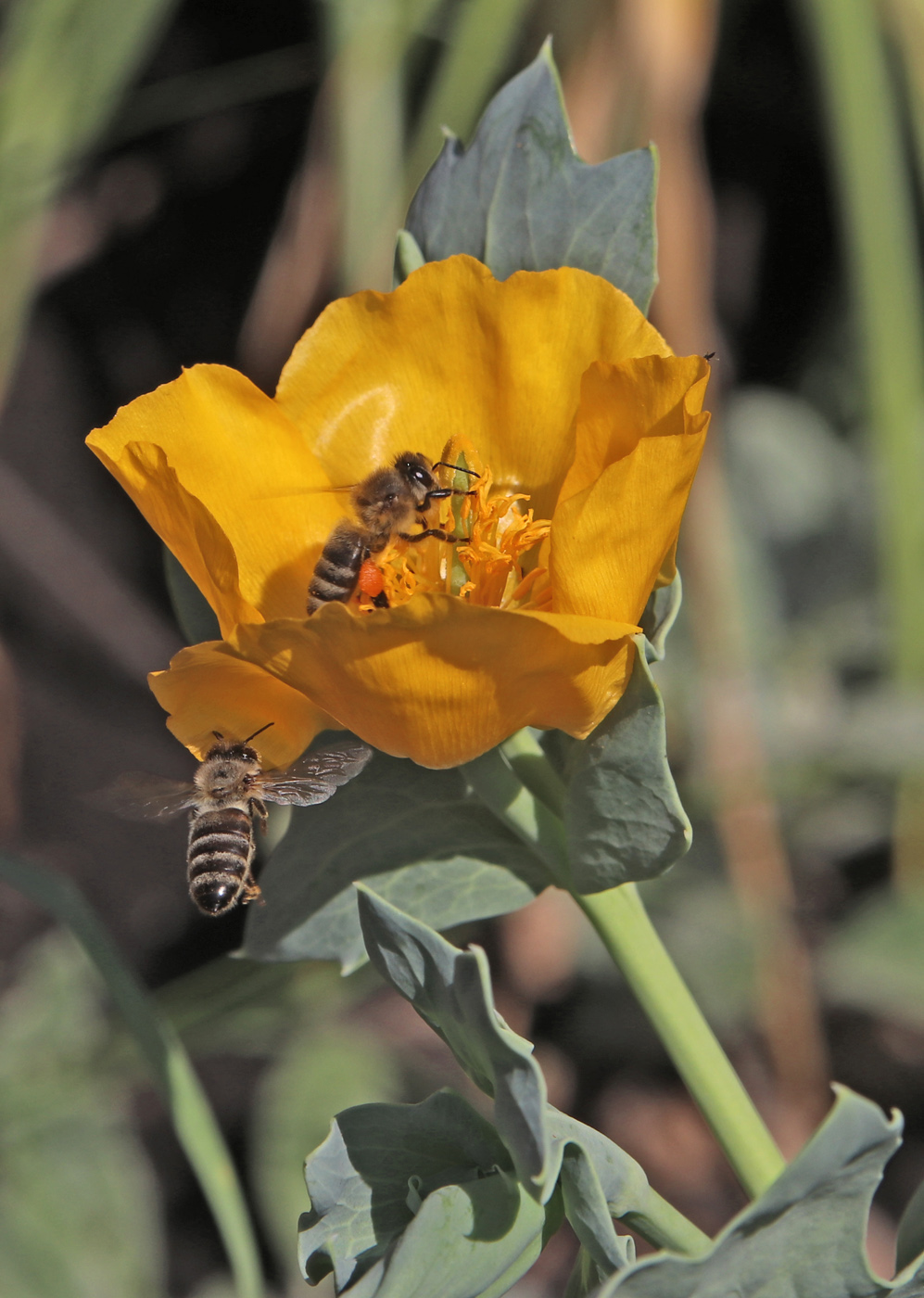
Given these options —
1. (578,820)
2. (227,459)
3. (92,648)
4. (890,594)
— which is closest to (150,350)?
(92,648)

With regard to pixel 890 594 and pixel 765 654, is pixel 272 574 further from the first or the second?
pixel 765 654

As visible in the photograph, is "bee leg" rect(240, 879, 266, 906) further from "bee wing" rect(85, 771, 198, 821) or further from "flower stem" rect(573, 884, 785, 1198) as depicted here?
"flower stem" rect(573, 884, 785, 1198)

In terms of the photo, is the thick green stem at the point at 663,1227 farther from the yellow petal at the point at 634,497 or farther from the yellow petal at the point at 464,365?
the yellow petal at the point at 464,365

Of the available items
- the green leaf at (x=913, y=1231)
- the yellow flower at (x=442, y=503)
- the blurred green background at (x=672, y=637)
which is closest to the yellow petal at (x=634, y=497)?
the yellow flower at (x=442, y=503)

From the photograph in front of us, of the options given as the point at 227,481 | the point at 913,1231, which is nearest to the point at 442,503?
the point at 227,481

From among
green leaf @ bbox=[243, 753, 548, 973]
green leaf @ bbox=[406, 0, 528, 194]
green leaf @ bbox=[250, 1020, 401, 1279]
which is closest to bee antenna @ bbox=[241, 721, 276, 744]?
green leaf @ bbox=[243, 753, 548, 973]

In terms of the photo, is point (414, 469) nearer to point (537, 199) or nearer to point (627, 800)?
point (537, 199)
